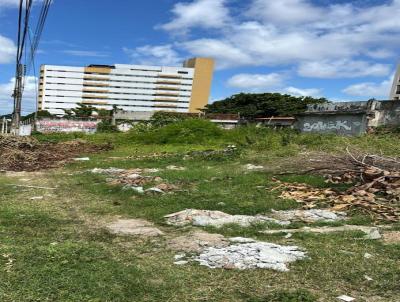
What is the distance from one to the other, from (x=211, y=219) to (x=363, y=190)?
11.2ft

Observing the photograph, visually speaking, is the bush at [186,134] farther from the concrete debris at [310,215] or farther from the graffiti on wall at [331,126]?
the concrete debris at [310,215]

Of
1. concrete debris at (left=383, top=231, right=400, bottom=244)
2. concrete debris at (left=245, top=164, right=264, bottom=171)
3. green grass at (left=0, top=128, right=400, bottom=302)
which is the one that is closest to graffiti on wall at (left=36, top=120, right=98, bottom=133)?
concrete debris at (left=245, top=164, right=264, bottom=171)

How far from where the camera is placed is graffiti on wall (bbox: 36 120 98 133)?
1639 inches

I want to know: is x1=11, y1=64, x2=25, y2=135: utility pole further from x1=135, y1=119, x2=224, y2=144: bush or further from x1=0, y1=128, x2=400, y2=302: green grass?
x1=0, y1=128, x2=400, y2=302: green grass

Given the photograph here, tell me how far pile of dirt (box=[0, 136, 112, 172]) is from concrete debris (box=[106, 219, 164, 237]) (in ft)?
25.7

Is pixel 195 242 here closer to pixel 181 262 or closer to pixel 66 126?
pixel 181 262

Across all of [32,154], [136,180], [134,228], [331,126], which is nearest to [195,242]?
[134,228]

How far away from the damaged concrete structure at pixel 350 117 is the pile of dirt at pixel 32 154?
11825mm

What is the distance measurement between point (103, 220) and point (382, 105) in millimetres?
18700

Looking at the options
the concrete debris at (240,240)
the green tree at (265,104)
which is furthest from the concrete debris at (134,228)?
the green tree at (265,104)

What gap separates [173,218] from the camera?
22.3 feet

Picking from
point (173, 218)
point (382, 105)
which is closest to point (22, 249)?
point (173, 218)

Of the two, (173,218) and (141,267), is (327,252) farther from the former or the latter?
(173,218)

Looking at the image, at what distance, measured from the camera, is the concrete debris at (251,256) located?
14.8 feet
